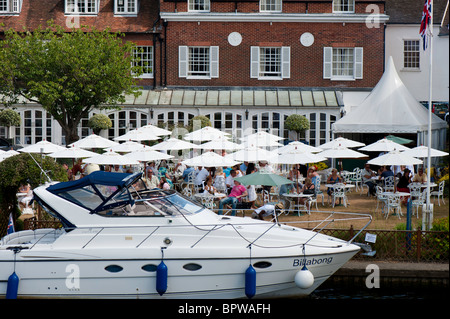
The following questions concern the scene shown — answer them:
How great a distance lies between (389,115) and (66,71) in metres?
14.3

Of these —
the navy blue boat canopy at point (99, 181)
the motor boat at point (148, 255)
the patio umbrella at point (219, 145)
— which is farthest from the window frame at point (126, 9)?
the motor boat at point (148, 255)

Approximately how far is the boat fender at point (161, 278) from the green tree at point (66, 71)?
1763cm

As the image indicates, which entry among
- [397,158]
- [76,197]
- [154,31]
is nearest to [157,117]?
[154,31]

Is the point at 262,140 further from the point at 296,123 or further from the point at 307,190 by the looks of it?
the point at 296,123

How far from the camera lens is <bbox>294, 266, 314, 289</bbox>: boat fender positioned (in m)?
14.0

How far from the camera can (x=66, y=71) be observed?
1210 inches

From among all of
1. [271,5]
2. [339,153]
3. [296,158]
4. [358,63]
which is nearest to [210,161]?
[296,158]

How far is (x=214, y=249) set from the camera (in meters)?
13.8

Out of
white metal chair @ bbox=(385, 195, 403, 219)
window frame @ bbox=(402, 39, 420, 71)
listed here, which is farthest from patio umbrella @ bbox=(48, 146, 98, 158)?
window frame @ bbox=(402, 39, 420, 71)

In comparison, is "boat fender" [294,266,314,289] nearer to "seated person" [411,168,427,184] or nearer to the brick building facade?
"seated person" [411,168,427,184]

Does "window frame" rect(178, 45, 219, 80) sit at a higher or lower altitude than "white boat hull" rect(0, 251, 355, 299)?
higher

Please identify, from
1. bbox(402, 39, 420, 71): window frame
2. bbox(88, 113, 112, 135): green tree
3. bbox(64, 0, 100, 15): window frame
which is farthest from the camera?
bbox(402, 39, 420, 71): window frame

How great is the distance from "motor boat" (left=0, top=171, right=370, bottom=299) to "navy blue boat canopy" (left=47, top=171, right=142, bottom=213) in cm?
2

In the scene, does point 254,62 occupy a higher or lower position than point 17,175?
higher
